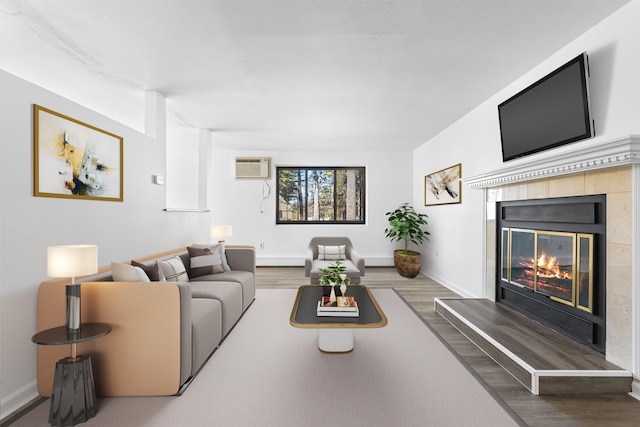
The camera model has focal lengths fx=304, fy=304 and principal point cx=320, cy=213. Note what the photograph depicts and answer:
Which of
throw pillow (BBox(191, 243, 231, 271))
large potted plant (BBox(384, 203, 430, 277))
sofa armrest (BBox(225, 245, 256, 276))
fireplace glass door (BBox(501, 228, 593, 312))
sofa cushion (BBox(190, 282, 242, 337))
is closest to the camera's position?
fireplace glass door (BBox(501, 228, 593, 312))

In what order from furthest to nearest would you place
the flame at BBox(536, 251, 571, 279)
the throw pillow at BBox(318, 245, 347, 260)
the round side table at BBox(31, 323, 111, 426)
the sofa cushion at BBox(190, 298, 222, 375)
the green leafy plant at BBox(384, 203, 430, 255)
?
the green leafy plant at BBox(384, 203, 430, 255)
the throw pillow at BBox(318, 245, 347, 260)
the flame at BBox(536, 251, 571, 279)
the sofa cushion at BBox(190, 298, 222, 375)
the round side table at BBox(31, 323, 111, 426)

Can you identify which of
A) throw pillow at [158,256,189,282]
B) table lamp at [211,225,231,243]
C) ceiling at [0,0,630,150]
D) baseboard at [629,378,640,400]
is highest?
ceiling at [0,0,630,150]

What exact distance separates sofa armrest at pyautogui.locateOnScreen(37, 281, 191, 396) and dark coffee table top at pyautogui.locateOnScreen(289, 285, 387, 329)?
2.76 ft

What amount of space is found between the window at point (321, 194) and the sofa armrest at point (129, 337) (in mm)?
4823

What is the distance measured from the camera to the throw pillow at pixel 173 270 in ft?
9.53

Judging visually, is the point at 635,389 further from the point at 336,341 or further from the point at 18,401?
the point at 18,401

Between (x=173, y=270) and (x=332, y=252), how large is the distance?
2.80 metres

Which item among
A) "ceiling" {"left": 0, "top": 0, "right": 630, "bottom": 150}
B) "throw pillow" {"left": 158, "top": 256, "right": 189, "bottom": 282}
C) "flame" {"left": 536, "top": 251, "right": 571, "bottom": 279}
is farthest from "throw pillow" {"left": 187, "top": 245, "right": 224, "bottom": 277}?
"flame" {"left": 536, "top": 251, "right": 571, "bottom": 279}

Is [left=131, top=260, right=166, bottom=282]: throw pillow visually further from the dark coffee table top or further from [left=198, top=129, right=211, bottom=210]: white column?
[left=198, top=129, right=211, bottom=210]: white column

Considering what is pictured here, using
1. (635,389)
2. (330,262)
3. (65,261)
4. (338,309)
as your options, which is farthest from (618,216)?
(65,261)

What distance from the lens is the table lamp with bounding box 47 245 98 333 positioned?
186 cm

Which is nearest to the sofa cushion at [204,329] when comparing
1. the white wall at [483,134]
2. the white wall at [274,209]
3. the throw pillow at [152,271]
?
the throw pillow at [152,271]

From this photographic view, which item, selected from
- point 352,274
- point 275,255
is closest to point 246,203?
point 275,255

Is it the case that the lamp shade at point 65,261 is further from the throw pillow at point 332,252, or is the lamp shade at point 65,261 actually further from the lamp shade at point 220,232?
the throw pillow at point 332,252
